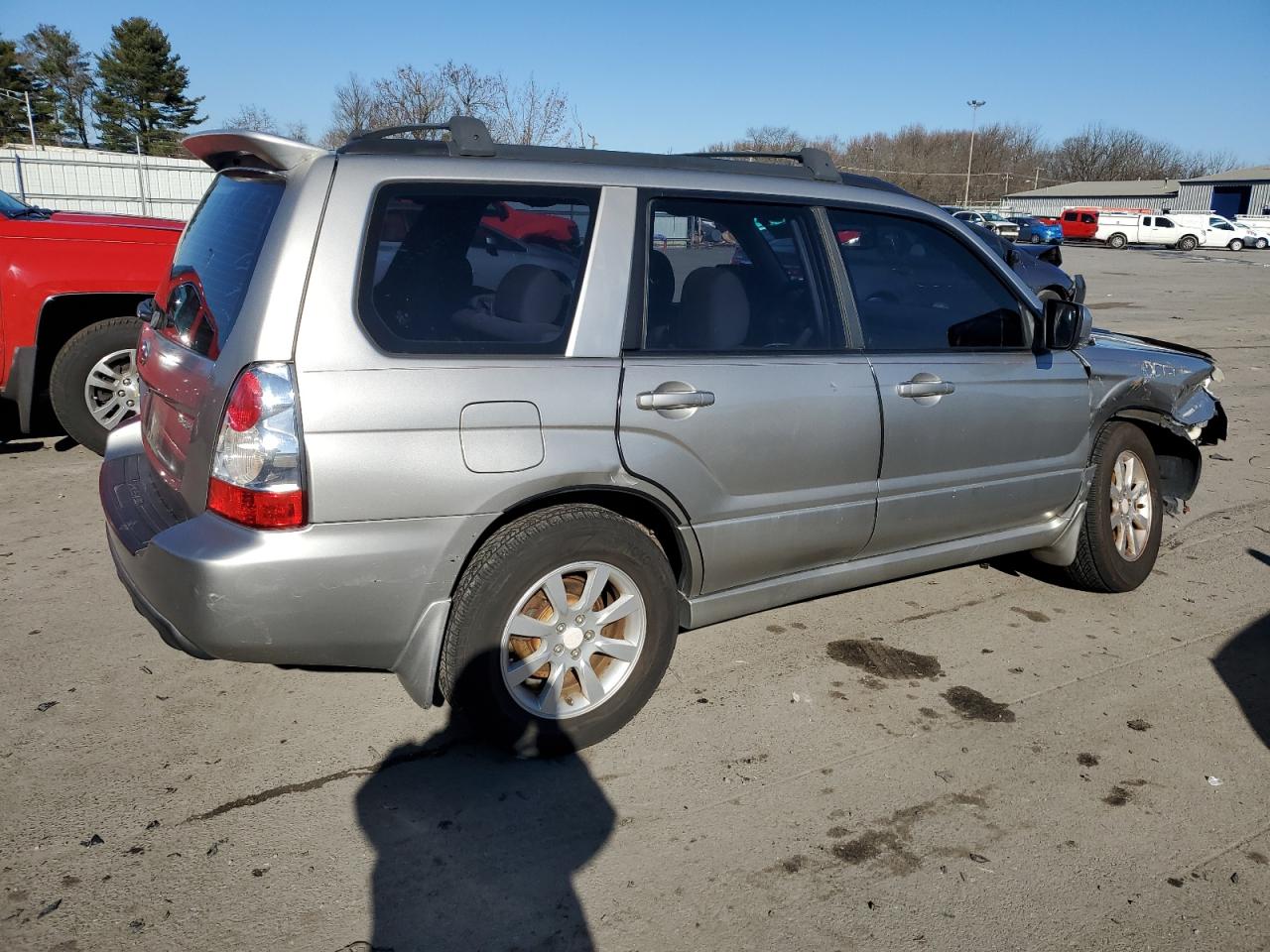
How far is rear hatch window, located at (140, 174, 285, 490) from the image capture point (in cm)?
298

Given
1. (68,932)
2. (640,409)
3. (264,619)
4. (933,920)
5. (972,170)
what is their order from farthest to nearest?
(972,170) → (640,409) → (264,619) → (933,920) → (68,932)

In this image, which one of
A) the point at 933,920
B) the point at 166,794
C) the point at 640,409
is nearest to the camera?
the point at 933,920

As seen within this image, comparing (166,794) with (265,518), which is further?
(166,794)

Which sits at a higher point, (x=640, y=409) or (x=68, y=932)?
(x=640, y=409)

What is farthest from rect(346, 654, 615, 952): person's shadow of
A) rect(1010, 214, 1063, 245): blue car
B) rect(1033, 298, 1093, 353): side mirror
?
rect(1010, 214, 1063, 245): blue car

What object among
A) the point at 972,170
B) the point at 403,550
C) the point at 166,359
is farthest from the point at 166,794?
the point at 972,170

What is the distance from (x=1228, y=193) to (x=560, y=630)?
83943mm

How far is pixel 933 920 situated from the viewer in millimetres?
2600

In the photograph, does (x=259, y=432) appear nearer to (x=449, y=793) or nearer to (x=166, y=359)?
(x=166, y=359)

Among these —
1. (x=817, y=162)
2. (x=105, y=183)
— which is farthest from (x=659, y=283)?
(x=105, y=183)

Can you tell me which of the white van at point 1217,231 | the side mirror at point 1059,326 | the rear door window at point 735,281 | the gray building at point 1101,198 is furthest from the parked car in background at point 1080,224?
the rear door window at point 735,281

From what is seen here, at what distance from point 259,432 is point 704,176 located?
1743mm

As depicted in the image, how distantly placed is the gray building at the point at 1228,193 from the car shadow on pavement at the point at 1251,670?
76589mm

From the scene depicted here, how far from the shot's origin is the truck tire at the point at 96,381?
630cm
